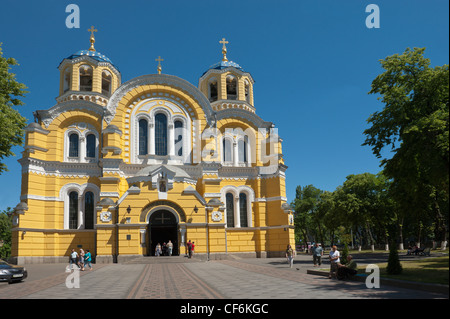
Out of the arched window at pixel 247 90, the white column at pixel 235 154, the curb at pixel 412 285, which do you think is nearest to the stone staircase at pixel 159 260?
A: the white column at pixel 235 154

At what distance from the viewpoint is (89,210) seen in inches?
1341

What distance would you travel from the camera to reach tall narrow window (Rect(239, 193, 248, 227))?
37.2 m

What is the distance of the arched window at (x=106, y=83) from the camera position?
1516 inches

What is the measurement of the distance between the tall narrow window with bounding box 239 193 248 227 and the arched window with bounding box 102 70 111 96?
1628cm

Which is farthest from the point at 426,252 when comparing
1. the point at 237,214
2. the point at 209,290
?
the point at 209,290

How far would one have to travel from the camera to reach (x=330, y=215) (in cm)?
4941

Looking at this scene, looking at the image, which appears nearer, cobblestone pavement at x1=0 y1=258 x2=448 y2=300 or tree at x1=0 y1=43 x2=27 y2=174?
cobblestone pavement at x1=0 y1=258 x2=448 y2=300

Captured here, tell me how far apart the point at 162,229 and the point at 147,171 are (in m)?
5.25

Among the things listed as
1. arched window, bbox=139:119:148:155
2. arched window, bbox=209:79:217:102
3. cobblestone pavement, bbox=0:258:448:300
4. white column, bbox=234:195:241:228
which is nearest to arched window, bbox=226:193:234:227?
white column, bbox=234:195:241:228

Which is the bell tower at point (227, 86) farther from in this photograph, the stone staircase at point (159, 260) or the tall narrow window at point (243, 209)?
the stone staircase at point (159, 260)

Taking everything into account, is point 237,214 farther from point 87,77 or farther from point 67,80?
point 67,80

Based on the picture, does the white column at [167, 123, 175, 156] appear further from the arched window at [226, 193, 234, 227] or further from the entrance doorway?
the arched window at [226, 193, 234, 227]
